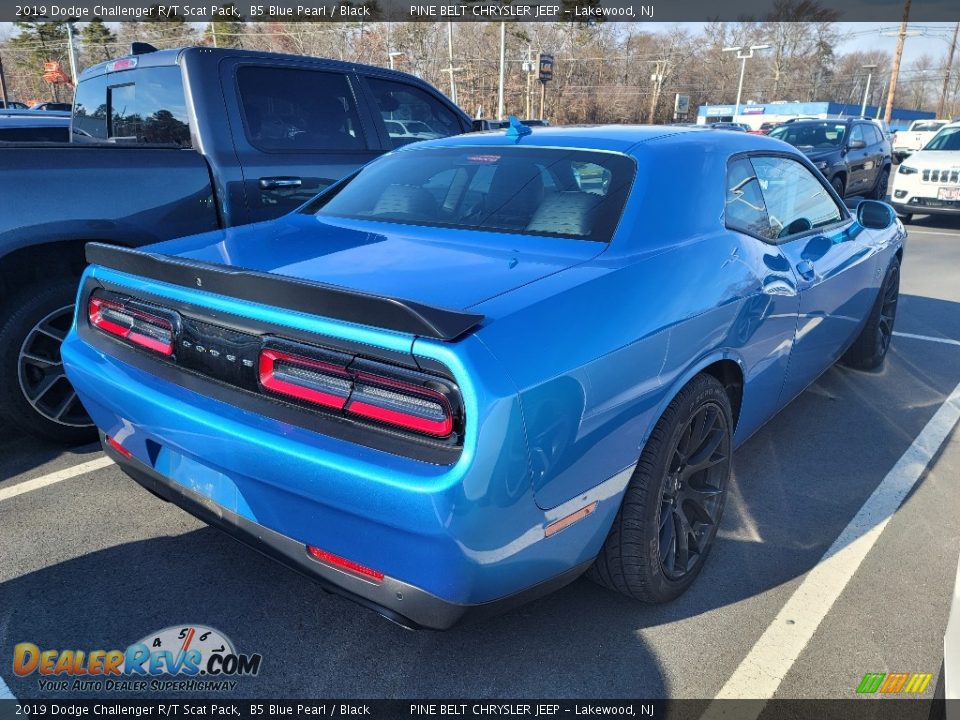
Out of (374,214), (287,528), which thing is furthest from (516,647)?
(374,214)

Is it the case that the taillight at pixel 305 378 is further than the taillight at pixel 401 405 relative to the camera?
Yes

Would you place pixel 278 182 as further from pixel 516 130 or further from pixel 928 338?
pixel 928 338

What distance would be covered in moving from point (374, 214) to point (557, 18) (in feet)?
222

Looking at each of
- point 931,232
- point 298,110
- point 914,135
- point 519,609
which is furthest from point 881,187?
point 914,135

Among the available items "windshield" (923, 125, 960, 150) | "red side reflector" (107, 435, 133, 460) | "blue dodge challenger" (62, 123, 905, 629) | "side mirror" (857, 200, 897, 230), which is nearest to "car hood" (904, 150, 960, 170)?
"windshield" (923, 125, 960, 150)

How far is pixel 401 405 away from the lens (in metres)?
1.64

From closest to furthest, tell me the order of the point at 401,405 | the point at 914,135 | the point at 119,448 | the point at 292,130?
the point at 401,405, the point at 119,448, the point at 292,130, the point at 914,135

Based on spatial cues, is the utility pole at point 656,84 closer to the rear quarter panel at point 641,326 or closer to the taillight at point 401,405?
the rear quarter panel at point 641,326

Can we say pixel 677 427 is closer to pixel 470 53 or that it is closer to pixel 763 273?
pixel 763 273

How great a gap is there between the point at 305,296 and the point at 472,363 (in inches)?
19.0

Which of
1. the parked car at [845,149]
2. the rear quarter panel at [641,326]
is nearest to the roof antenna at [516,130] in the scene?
the rear quarter panel at [641,326]

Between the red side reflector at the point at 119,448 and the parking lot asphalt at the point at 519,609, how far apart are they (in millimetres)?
469

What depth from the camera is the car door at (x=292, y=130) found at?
4.00 meters

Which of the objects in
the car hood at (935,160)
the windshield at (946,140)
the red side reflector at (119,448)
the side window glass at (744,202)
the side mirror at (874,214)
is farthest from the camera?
the windshield at (946,140)
